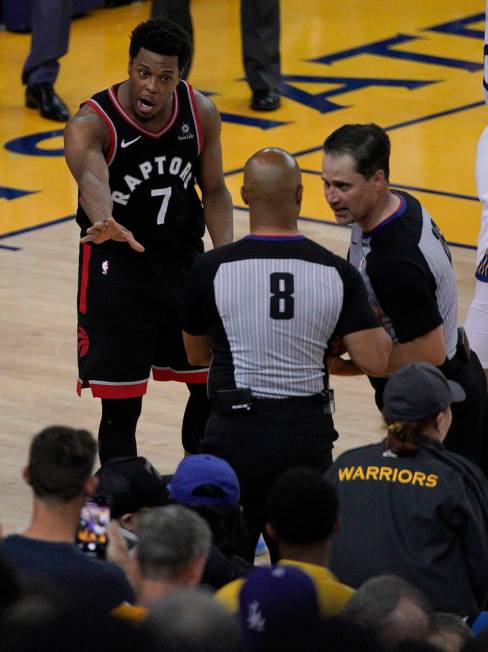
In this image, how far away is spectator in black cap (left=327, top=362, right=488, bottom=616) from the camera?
3.51 meters

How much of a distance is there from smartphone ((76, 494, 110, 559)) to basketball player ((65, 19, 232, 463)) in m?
1.75

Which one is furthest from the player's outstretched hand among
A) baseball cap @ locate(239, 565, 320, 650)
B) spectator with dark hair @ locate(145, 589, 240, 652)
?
spectator with dark hair @ locate(145, 589, 240, 652)

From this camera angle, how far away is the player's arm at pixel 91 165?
4793 millimetres

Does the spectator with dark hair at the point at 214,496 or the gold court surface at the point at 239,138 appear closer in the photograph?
the spectator with dark hair at the point at 214,496

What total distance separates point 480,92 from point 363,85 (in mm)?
1039

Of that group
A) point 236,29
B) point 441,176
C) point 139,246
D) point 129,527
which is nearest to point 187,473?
point 129,527

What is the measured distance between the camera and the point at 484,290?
5.41 m

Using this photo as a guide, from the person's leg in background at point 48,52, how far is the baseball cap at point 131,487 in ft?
24.3

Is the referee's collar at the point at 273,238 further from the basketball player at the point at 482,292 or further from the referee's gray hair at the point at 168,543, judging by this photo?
the basketball player at the point at 482,292

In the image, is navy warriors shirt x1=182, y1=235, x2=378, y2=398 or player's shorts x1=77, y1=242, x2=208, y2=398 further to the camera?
player's shorts x1=77, y1=242, x2=208, y2=398

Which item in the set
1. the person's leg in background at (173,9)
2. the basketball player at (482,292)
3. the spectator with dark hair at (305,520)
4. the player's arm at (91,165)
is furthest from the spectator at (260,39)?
the spectator with dark hair at (305,520)

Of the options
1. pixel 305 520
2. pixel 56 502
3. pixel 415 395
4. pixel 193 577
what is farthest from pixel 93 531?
pixel 415 395

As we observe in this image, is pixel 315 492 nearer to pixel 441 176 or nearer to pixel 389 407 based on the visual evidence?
pixel 389 407

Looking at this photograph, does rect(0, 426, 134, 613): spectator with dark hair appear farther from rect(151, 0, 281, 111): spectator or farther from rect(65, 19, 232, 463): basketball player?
rect(151, 0, 281, 111): spectator
